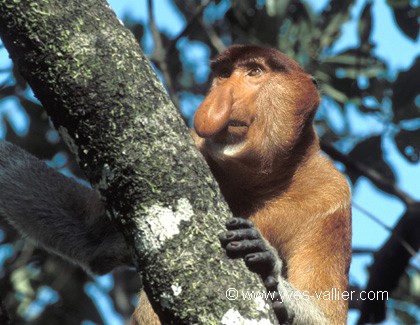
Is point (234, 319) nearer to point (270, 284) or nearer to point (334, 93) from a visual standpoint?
point (270, 284)

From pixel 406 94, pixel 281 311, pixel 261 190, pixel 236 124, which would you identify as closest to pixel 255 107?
pixel 236 124

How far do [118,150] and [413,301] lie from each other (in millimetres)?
4891

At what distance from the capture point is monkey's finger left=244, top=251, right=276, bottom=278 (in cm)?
289

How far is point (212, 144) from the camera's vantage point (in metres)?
4.11

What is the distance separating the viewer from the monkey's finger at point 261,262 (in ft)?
9.50

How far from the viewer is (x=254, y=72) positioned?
4535 millimetres

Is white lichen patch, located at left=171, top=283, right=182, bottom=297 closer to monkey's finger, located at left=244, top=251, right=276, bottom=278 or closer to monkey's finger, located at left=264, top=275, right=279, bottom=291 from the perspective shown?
monkey's finger, located at left=244, top=251, right=276, bottom=278

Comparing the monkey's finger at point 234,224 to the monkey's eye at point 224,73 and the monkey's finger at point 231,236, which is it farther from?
the monkey's eye at point 224,73

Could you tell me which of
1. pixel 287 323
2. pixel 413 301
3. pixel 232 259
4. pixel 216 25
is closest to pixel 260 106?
pixel 287 323

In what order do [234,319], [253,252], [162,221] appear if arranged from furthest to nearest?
1. [253,252]
2. [162,221]
3. [234,319]

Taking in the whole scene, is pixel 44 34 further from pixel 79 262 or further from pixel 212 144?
pixel 79 262

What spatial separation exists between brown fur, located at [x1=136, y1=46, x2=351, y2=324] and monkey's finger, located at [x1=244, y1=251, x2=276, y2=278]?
2.65 ft

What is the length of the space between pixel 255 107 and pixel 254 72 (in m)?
0.34

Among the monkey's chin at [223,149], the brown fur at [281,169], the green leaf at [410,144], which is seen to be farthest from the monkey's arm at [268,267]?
the green leaf at [410,144]
